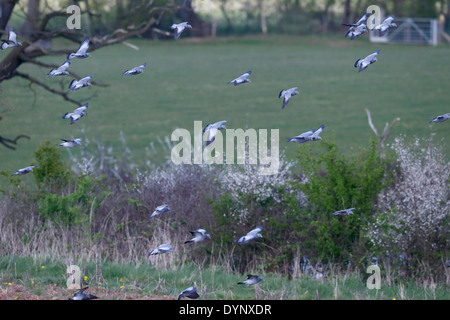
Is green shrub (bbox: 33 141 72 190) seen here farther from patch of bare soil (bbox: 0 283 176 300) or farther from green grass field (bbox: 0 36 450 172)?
A: green grass field (bbox: 0 36 450 172)

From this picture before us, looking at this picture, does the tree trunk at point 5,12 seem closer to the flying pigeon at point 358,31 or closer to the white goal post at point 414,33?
the flying pigeon at point 358,31

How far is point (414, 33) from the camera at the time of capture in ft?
160

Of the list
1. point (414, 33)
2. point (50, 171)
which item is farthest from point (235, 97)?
point (414, 33)

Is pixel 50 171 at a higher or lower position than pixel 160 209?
lower

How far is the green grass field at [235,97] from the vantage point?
862 inches

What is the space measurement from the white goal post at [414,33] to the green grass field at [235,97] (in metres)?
3.57

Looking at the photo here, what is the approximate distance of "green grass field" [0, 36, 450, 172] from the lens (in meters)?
21.9

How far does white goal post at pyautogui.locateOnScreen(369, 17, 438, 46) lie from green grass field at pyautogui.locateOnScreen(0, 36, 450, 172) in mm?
3574

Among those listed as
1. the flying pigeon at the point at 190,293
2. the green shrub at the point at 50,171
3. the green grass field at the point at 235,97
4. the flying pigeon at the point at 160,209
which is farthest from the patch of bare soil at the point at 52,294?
the green grass field at the point at 235,97

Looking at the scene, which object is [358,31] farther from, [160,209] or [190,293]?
[190,293]

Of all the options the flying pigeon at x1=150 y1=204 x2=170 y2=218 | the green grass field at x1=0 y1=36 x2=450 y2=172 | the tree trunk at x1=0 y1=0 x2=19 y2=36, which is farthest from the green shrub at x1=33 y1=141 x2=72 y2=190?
the green grass field at x1=0 y1=36 x2=450 y2=172

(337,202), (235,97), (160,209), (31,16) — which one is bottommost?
(235,97)

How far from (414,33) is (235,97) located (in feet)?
79.7
